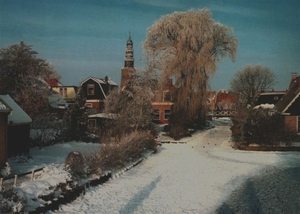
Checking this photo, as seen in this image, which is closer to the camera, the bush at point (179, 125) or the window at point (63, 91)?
the bush at point (179, 125)

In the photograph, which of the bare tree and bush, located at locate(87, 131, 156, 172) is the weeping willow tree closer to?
bush, located at locate(87, 131, 156, 172)

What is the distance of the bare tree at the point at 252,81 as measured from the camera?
45.3m

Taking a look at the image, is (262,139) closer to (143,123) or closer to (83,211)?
(143,123)

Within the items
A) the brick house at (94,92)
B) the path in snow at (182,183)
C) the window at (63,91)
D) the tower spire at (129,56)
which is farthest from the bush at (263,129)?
the window at (63,91)

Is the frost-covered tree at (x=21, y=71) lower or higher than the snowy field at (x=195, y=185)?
higher

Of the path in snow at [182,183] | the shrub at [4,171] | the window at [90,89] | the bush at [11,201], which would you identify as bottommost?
the path in snow at [182,183]

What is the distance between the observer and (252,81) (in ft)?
151

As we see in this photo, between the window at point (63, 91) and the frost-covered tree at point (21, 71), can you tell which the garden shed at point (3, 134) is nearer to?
the frost-covered tree at point (21, 71)

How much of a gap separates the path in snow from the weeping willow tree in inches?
298

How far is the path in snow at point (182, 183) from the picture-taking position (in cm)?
958

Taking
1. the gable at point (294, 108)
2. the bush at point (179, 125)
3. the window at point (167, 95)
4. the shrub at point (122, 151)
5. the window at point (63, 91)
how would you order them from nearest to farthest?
the shrub at point (122, 151)
the gable at point (294, 108)
the bush at point (179, 125)
the window at point (167, 95)
the window at point (63, 91)

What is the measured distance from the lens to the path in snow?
958 cm

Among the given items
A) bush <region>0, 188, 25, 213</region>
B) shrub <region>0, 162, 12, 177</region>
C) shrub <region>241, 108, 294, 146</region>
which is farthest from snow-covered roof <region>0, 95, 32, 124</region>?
shrub <region>241, 108, 294, 146</region>

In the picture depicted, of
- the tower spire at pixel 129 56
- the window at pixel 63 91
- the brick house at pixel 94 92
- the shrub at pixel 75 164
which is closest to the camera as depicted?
the shrub at pixel 75 164
